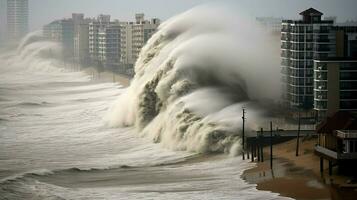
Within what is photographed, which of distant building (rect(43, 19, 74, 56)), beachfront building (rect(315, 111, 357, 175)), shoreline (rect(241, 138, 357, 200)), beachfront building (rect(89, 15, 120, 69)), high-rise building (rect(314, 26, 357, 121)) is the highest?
distant building (rect(43, 19, 74, 56))

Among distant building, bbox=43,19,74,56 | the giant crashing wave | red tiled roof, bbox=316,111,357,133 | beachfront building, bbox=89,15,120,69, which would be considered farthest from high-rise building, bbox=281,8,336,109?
distant building, bbox=43,19,74,56

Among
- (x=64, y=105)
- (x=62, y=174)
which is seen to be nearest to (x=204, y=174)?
(x=62, y=174)

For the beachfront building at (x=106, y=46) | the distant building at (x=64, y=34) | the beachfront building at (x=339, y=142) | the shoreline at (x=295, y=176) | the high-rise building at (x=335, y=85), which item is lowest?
the shoreline at (x=295, y=176)

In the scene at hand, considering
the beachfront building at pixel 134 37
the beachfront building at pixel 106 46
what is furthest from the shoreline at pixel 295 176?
the beachfront building at pixel 106 46

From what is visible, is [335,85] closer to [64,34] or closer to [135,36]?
[135,36]

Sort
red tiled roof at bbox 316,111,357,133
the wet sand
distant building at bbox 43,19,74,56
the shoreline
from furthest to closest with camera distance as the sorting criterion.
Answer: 1. distant building at bbox 43,19,74,56
2. red tiled roof at bbox 316,111,357,133
3. the wet sand
4. the shoreline

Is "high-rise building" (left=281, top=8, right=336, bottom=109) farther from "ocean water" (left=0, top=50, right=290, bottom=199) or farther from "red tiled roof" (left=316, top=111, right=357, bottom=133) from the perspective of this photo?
"red tiled roof" (left=316, top=111, right=357, bottom=133)

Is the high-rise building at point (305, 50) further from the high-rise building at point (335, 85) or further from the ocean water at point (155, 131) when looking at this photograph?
the high-rise building at point (335, 85)
